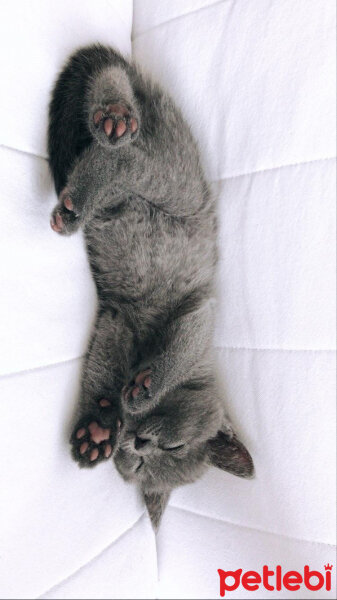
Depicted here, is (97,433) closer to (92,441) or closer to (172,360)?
(92,441)

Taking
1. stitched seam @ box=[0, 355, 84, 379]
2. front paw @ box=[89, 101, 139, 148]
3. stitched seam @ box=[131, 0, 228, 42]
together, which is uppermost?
stitched seam @ box=[131, 0, 228, 42]

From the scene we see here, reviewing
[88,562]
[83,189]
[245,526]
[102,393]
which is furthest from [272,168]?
[88,562]

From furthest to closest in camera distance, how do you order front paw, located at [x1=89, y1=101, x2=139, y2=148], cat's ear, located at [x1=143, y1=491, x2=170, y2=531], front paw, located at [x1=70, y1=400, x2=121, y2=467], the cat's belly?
cat's ear, located at [x1=143, y1=491, x2=170, y2=531], the cat's belly, front paw, located at [x1=70, y1=400, x2=121, y2=467], front paw, located at [x1=89, y1=101, x2=139, y2=148]

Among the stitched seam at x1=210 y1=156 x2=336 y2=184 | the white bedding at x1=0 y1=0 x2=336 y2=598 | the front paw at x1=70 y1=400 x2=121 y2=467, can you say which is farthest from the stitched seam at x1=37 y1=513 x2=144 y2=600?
the stitched seam at x1=210 y1=156 x2=336 y2=184

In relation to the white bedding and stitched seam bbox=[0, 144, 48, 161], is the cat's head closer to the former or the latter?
the white bedding

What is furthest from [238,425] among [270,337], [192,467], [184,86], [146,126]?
[184,86]

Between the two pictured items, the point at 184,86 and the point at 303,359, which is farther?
the point at 184,86

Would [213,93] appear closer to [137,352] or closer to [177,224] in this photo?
[177,224]
